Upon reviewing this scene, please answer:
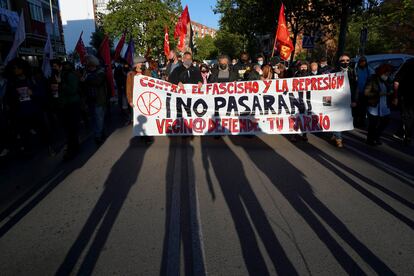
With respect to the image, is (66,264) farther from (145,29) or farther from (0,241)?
(145,29)

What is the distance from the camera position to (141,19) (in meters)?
36.4

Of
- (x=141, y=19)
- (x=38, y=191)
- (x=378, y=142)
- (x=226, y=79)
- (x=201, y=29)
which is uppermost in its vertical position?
(x=201, y=29)

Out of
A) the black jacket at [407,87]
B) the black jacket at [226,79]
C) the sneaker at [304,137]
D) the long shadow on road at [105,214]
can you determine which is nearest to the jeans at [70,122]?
the long shadow on road at [105,214]

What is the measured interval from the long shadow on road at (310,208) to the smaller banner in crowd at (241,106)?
762mm

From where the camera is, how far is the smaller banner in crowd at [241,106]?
688 cm

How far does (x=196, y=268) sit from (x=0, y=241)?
2.09 meters

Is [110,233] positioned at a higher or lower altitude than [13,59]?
lower

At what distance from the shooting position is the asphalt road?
2889mm

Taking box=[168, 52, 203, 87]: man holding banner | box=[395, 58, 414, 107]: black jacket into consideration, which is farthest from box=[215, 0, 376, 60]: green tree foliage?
box=[168, 52, 203, 87]: man holding banner

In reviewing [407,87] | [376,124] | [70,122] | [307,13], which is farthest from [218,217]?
[307,13]

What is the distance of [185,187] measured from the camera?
4703 mm

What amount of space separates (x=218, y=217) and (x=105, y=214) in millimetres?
1334

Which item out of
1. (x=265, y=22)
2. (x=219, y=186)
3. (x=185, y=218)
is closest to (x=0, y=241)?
(x=185, y=218)

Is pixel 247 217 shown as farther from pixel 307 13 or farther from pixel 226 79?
pixel 307 13
